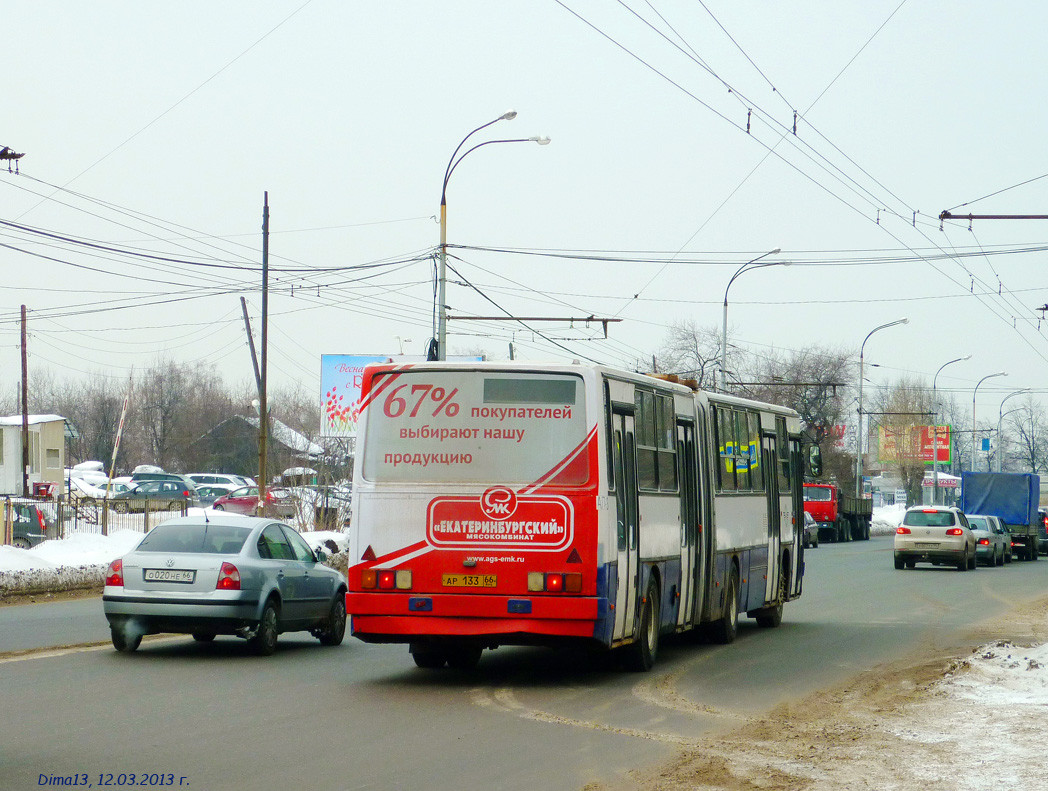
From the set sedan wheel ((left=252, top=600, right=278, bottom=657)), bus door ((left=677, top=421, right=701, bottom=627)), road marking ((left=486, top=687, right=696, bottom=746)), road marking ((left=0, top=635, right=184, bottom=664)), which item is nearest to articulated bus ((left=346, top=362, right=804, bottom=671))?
road marking ((left=486, top=687, right=696, bottom=746))

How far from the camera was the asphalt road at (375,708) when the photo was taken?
317 inches

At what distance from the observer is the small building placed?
5831 cm

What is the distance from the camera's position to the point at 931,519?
122ft

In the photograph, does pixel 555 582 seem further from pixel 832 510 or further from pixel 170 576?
pixel 832 510

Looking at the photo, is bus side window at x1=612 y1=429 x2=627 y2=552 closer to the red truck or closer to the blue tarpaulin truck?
the blue tarpaulin truck

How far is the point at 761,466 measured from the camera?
735 inches

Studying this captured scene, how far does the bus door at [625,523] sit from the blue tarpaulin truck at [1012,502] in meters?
39.0

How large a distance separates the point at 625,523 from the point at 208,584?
4.24 meters

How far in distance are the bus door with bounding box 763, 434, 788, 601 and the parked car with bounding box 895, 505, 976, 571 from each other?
59.9 ft

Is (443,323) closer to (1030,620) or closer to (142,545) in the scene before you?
(1030,620)

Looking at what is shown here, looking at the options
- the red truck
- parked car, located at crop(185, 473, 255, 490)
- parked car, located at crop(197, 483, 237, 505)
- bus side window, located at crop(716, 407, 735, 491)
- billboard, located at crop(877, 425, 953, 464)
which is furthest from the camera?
billboard, located at crop(877, 425, 953, 464)

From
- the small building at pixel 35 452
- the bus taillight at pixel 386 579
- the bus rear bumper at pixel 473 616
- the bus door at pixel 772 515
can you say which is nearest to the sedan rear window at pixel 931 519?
the bus door at pixel 772 515

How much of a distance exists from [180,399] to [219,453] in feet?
30.2

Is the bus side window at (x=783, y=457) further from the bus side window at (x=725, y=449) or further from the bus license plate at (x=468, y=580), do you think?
the bus license plate at (x=468, y=580)
